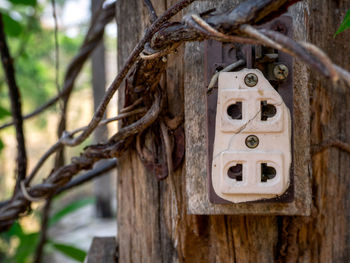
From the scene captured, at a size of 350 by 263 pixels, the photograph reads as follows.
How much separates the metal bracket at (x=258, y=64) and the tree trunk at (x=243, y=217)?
6 centimetres

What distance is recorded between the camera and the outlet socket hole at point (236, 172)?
25.7 inches

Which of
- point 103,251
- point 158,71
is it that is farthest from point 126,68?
point 103,251

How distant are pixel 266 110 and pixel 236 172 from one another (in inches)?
4.8

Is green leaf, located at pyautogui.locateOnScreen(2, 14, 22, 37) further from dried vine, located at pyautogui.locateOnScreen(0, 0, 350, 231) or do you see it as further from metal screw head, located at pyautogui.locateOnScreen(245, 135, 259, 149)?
metal screw head, located at pyautogui.locateOnScreen(245, 135, 259, 149)

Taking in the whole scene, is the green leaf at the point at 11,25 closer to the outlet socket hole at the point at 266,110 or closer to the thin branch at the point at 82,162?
the thin branch at the point at 82,162

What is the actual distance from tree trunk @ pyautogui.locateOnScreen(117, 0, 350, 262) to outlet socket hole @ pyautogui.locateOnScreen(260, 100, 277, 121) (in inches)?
5.4

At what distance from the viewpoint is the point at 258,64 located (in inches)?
25.9

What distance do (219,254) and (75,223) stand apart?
19.7 ft

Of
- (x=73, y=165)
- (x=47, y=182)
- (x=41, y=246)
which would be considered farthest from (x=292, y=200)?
(x=41, y=246)

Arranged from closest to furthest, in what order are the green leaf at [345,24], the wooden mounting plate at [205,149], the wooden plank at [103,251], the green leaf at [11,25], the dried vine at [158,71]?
the dried vine at [158,71] < the green leaf at [345,24] < the wooden mounting plate at [205,149] < the wooden plank at [103,251] < the green leaf at [11,25]

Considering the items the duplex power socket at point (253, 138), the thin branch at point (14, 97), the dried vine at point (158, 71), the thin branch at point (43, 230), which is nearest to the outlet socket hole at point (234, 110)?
the duplex power socket at point (253, 138)

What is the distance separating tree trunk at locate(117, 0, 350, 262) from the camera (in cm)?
77

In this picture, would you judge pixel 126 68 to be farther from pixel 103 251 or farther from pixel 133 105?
pixel 103 251

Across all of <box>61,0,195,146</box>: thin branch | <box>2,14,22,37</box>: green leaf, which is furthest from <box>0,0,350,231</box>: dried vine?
<box>2,14,22,37</box>: green leaf
